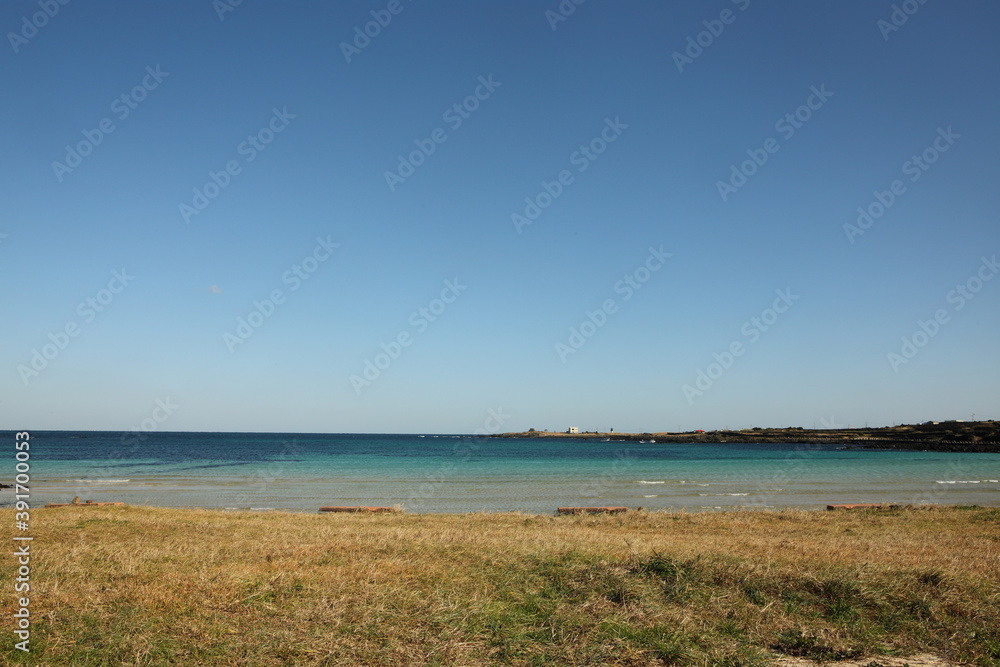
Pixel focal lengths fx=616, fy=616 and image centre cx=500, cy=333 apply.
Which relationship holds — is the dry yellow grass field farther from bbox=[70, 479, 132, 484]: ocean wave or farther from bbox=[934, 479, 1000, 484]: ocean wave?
bbox=[934, 479, 1000, 484]: ocean wave

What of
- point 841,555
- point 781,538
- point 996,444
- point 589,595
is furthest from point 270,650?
point 996,444

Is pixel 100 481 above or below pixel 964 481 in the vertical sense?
above

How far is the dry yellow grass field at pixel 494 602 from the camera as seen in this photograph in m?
6.75

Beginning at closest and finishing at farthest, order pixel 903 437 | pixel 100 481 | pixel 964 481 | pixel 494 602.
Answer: pixel 494 602
pixel 100 481
pixel 964 481
pixel 903 437

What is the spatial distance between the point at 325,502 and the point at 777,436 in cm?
15580

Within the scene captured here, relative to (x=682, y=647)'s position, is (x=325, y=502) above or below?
below

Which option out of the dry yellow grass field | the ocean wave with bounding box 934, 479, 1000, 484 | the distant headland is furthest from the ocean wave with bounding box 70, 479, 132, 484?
the distant headland

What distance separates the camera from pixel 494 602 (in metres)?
8.38

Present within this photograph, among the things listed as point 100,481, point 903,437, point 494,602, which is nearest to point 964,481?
point 494,602

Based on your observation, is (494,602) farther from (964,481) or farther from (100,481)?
(964,481)

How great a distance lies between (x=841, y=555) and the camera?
12102mm

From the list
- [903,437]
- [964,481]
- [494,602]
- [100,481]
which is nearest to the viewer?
[494,602]

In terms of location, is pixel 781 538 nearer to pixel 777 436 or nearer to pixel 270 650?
pixel 270 650

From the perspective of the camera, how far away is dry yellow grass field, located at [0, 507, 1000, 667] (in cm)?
675
